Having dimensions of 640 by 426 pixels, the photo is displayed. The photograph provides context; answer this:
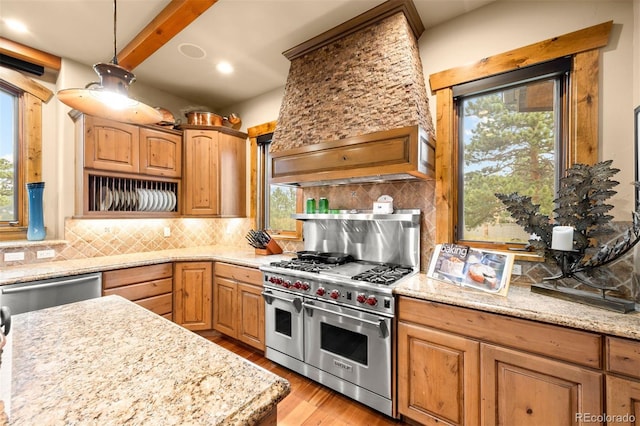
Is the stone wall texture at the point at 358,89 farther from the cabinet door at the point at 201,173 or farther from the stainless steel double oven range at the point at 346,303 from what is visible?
the cabinet door at the point at 201,173

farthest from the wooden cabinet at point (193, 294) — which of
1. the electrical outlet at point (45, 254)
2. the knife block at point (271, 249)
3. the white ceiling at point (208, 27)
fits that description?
the white ceiling at point (208, 27)

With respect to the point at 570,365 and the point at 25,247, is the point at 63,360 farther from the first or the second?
the point at 25,247

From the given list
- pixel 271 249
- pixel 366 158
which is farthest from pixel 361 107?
pixel 271 249

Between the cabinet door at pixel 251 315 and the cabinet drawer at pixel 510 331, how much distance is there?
1.40m

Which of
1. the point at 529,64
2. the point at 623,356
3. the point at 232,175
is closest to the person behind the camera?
the point at 623,356

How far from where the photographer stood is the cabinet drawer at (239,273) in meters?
2.66

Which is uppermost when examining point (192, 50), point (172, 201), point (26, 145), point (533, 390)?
point (192, 50)

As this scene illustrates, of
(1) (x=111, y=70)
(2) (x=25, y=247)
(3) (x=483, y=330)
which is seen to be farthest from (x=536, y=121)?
(2) (x=25, y=247)

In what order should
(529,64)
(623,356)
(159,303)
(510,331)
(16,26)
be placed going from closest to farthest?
(623,356), (510,331), (529,64), (16,26), (159,303)

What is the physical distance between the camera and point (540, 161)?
2023 mm

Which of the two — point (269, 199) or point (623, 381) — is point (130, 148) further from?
point (623, 381)

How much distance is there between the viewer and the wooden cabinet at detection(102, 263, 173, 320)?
101 inches

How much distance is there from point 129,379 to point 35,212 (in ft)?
9.78

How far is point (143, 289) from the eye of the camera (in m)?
2.76
